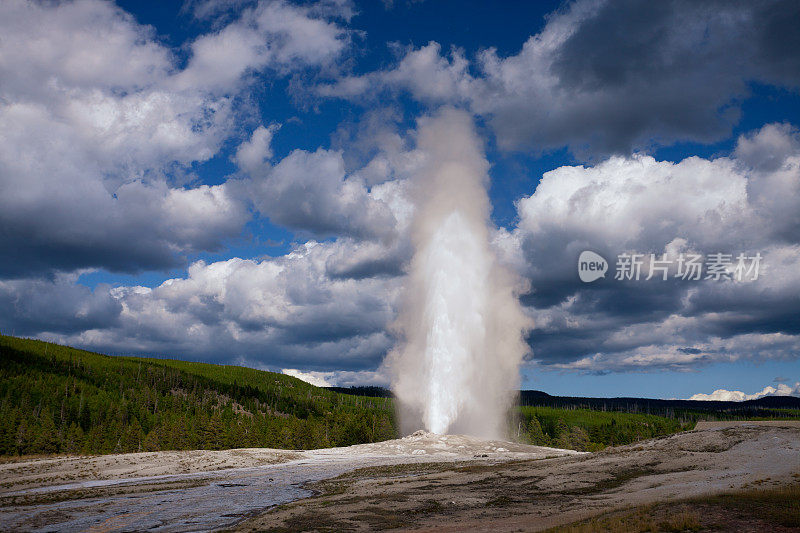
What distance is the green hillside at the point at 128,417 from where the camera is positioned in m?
95.9

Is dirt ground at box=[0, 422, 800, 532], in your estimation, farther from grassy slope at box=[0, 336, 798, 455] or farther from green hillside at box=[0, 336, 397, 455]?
grassy slope at box=[0, 336, 798, 455]

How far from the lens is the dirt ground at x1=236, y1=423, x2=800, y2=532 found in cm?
2383

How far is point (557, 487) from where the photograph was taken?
32.6m

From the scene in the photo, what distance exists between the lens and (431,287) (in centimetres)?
8438

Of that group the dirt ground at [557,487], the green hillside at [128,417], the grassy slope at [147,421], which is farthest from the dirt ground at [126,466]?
the grassy slope at [147,421]

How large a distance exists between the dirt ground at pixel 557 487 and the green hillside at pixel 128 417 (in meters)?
58.8

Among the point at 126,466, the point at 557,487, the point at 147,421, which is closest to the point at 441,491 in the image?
the point at 557,487

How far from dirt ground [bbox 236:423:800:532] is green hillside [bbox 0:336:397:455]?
58813mm

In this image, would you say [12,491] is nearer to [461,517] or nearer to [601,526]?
[461,517]

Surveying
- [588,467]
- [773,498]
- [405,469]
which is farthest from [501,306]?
[773,498]

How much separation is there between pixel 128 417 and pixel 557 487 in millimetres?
137080

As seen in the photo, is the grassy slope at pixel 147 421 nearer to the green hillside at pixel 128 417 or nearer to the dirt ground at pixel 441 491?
the green hillside at pixel 128 417

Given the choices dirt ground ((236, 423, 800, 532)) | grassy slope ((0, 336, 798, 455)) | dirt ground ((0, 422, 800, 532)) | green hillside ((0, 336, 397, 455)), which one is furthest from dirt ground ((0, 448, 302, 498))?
grassy slope ((0, 336, 798, 455))

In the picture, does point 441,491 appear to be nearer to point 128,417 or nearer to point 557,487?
point 557,487
